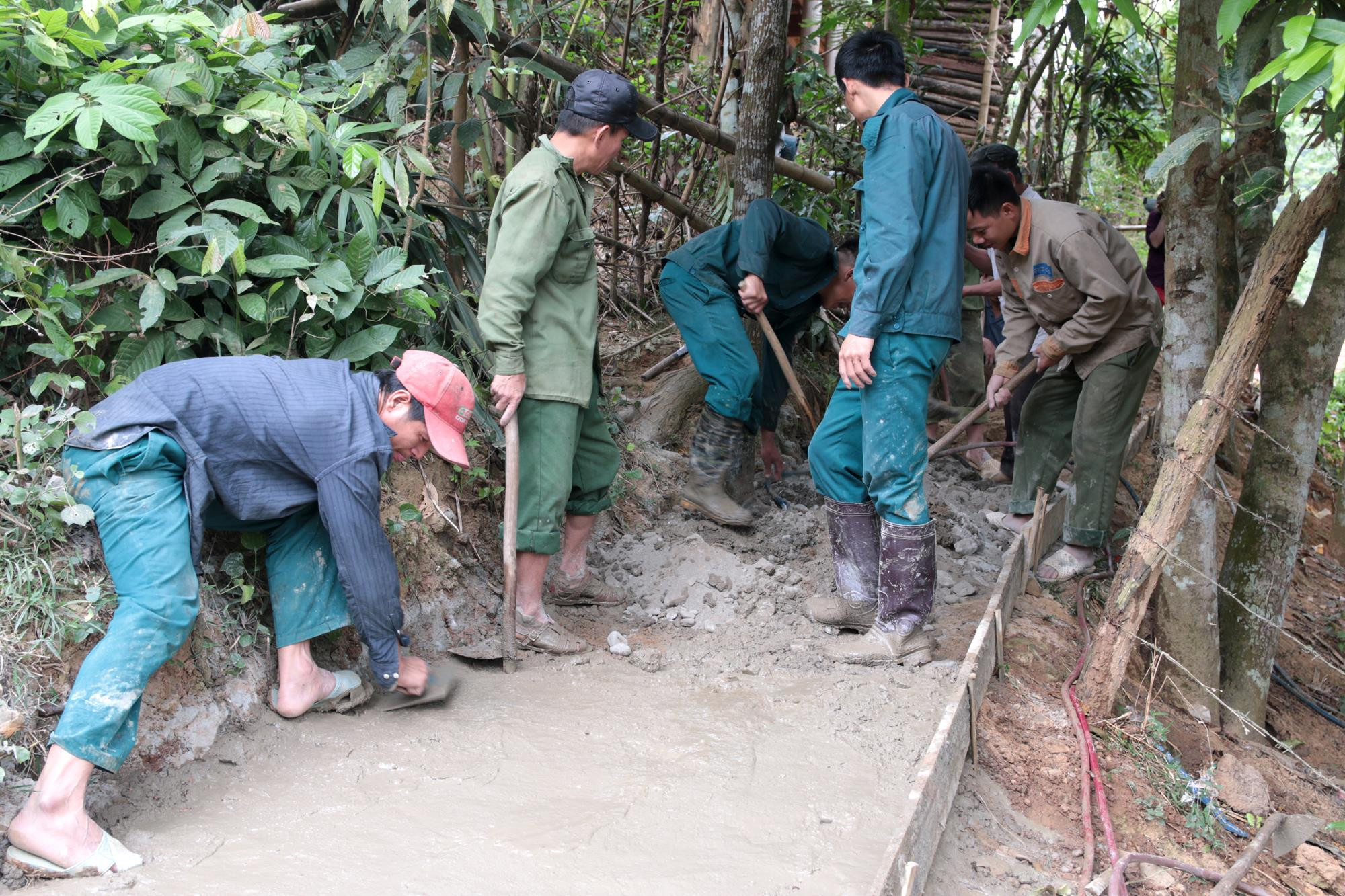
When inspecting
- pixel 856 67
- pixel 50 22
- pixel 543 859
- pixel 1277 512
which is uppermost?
pixel 856 67

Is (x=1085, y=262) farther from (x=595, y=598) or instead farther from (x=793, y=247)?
(x=595, y=598)

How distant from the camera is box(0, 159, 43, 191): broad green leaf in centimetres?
275

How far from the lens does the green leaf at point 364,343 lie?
319cm

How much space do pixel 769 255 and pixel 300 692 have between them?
2.83m

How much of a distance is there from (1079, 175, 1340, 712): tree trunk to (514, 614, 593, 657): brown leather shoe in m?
1.72

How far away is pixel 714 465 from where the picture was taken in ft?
15.4

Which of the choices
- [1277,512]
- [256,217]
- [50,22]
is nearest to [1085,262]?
[1277,512]

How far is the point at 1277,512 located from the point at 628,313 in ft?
12.9

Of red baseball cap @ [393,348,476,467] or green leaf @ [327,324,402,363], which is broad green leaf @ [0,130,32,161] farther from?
red baseball cap @ [393,348,476,467]

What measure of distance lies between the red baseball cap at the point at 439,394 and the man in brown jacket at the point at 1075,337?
237 cm

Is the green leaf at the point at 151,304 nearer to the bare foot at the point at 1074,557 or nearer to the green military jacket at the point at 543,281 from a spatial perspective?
the green military jacket at the point at 543,281

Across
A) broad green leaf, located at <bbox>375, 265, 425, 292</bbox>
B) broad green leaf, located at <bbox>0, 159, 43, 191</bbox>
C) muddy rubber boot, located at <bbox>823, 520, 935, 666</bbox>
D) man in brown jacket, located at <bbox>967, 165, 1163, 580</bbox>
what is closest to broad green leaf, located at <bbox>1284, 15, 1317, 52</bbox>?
muddy rubber boot, located at <bbox>823, 520, 935, 666</bbox>

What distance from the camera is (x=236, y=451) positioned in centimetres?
248

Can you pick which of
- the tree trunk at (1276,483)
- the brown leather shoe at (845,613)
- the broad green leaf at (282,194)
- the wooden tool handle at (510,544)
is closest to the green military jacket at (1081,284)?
the tree trunk at (1276,483)
